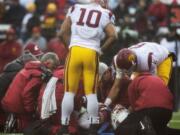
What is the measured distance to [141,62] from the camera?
9.99m

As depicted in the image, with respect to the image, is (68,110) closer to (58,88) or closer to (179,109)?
(58,88)

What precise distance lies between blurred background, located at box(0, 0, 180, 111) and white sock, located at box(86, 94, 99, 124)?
5.79 metres

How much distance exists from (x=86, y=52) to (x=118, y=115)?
912 millimetres

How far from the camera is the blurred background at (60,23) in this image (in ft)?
55.3

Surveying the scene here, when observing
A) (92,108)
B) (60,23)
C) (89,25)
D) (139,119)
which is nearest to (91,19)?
(89,25)

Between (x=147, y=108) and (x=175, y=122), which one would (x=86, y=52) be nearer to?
(x=147, y=108)

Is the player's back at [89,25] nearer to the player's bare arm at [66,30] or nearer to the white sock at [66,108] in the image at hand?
the player's bare arm at [66,30]

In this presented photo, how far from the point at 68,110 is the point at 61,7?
9.27 metres

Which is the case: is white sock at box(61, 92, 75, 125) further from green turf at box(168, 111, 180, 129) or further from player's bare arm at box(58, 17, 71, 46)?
green turf at box(168, 111, 180, 129)

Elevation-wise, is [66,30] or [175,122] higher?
[66,30]

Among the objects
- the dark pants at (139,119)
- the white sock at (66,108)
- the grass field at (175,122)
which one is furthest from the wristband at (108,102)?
the dark pants at (139,119)

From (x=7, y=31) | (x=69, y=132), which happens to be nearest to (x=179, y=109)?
(x=7, y=31)

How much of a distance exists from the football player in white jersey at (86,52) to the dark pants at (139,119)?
890mm

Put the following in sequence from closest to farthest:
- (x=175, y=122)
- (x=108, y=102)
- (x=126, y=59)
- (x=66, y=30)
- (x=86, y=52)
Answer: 1. (x=126, y=59)
2. (x=86, y=52)
3. (x=66, y=30)
4. (x=108, y=102)
5. (x=175, y=122)
